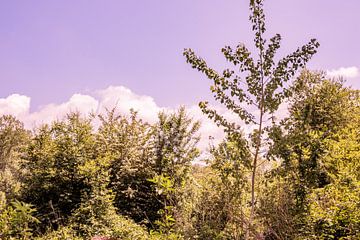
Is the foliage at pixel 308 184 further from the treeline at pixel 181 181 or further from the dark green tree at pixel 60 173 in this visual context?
the dark green tree at pixel 60 173

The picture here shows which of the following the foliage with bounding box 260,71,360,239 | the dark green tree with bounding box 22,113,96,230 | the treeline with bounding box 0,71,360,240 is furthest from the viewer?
the dark green tree with bounding box 22,113,96,230

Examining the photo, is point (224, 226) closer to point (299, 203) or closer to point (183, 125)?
point (299, 203)

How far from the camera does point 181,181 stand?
39.5ft

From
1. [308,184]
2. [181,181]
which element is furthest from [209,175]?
[308,184]

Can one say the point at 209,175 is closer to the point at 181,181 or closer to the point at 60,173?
the point at 181,181

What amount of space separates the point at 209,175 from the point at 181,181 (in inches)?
67.1

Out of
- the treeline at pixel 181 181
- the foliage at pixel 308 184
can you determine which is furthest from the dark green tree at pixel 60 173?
the foliage at pixel 308 184

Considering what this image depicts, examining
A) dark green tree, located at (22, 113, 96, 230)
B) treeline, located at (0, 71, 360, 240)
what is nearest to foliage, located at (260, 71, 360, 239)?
treeline, located at (0, 71, 360, 240)

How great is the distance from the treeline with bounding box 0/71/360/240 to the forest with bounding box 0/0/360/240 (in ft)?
0.14

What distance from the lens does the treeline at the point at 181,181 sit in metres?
6.42

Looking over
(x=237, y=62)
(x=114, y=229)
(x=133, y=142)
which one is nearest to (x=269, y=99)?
(x=237, y=62)

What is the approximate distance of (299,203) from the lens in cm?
724

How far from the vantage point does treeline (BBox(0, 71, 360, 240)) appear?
6422 mm

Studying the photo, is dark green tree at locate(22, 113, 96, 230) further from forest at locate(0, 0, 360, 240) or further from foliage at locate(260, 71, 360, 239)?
foliage at locate(260, 71, 360, 239)
